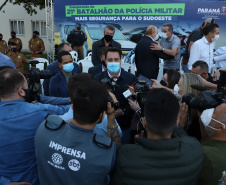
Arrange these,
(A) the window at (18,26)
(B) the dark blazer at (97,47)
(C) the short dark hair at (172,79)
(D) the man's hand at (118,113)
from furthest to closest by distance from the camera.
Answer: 1. (A) the window at (18,26)
2. (B) the dark blazer at (97,47)
3. (C) the short dark hair at (172,79)
4. (D) the man's hand at (118,113)

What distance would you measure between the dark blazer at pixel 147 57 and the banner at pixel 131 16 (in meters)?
4.31

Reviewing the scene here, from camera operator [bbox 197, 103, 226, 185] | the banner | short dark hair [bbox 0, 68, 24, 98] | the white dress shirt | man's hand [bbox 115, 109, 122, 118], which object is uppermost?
the banner

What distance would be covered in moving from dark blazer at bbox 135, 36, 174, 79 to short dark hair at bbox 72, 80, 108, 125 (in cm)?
331

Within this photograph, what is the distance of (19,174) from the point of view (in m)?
1.71

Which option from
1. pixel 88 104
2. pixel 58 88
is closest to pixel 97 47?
pixel 58 88

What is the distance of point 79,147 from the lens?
4.41ft

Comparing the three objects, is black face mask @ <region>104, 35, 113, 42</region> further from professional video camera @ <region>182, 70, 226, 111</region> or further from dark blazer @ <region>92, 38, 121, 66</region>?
professional video camera @ <region>182, 70, 226, 111</region>

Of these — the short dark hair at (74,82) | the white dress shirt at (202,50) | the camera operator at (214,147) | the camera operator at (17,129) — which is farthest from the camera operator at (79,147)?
the white dress shirt at (202,50)

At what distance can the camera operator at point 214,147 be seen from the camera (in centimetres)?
143

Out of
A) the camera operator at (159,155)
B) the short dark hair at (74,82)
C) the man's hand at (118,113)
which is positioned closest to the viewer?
the camera operator at (159,155)

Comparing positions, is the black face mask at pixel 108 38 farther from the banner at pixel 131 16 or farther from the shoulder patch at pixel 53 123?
the banner at pixel 131 16

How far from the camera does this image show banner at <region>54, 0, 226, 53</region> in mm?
8047

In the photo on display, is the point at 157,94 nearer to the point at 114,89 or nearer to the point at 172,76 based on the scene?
the point at 114,89

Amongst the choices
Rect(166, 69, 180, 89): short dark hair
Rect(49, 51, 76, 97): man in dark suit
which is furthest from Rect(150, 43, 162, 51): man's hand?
Rect(49, 51, 76, 97): man in dark suit
